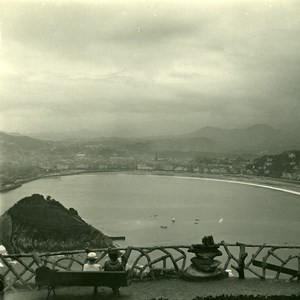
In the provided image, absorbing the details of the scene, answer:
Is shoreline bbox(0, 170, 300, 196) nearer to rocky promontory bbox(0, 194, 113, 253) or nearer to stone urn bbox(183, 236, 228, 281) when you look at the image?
rocky promontory bbox(0, 194, 113, 253)

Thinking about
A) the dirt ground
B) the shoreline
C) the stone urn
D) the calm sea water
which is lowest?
the calm sea water

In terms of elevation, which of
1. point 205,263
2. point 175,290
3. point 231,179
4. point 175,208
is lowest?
point 175,208

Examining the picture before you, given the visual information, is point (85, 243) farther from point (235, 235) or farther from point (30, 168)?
point (30, 168)

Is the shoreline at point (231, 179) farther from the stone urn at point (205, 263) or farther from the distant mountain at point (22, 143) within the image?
the stone urn at point (205, 263)

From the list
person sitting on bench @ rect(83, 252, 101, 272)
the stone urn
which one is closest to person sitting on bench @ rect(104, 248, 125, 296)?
person sitting on bench @ rect(83, 252, 101, 272)

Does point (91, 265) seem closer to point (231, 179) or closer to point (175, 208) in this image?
point (175, 208)

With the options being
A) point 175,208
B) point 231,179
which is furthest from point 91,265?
point 231,179

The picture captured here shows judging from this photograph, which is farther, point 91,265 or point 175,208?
point 175,208
